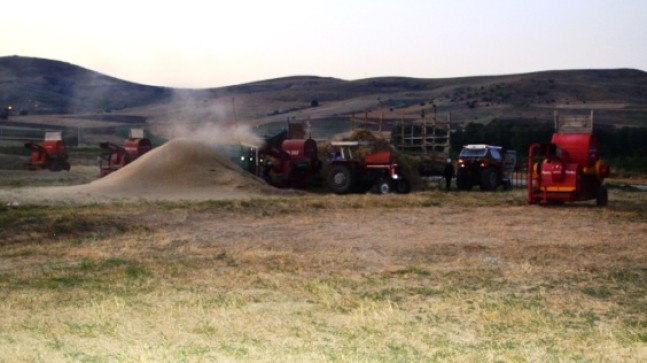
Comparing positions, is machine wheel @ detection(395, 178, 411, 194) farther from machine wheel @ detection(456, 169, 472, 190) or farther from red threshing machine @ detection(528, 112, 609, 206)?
red threshing machine @ detection(528, 112, 609, 206)

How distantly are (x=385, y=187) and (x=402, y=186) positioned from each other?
54cm

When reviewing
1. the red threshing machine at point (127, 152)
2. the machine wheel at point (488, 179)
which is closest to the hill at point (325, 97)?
the red threshing machine at point (127, 152)

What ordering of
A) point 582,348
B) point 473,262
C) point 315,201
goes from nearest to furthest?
point 582,348 → point 473,262 → point 315,201

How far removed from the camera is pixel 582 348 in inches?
300

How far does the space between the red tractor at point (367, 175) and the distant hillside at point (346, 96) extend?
3486 cm

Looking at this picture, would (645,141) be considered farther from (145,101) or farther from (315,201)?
(145,101)

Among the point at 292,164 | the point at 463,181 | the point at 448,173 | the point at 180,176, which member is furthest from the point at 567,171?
the point at 180,176

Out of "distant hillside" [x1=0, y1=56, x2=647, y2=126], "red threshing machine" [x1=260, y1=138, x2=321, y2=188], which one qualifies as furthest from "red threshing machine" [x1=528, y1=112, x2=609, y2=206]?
"distant hillside" [x1=0, y1=56, x2=647, y2=126]

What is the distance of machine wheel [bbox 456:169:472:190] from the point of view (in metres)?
29.9

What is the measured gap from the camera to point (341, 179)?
2833 cm

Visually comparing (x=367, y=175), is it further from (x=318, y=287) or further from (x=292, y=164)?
(x=318, y=287)

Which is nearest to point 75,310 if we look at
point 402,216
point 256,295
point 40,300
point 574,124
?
point 40,300

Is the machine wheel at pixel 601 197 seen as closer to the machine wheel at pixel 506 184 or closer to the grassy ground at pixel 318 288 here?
the grassy ground at pixel 318 288

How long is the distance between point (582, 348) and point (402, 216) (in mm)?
12783
